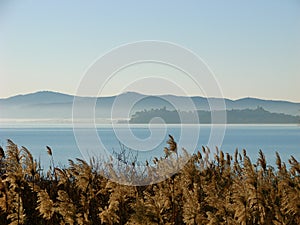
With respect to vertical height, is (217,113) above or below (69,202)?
above

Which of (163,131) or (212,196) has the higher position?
(163,131)

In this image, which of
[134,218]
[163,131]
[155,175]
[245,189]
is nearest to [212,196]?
[245,189]

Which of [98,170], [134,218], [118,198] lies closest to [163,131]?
[98,170]

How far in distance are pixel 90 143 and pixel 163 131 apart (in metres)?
1.05

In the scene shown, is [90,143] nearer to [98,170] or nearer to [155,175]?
[98,170]

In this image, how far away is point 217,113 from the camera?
832 cm

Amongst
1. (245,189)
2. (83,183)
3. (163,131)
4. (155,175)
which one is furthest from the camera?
(163,131)

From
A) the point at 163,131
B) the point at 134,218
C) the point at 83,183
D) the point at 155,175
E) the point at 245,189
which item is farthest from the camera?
the point at 163,131

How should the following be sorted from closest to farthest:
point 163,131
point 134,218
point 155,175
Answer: point 134,218
point 155,175
point 163,131

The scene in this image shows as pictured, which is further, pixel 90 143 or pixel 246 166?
pixel 90 143

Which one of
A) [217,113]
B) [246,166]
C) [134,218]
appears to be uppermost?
[217,113]

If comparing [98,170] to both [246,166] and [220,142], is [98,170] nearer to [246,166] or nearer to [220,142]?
[220,142]

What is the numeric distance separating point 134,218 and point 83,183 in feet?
3.16

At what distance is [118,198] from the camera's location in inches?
228
